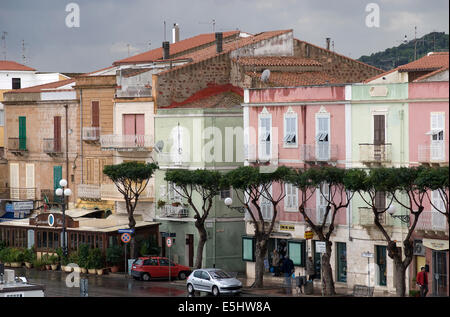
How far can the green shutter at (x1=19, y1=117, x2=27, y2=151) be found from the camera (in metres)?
73.0

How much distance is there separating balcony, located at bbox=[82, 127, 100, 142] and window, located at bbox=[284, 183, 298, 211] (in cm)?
1596

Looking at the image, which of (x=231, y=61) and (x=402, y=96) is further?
(x=231, y=61)

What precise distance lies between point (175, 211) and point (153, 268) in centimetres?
549

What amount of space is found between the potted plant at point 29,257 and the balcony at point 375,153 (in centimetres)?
2077

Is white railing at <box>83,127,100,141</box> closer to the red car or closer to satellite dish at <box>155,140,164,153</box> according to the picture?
satellite dish at <box>155,140,164,153</box>

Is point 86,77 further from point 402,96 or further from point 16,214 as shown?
point 402,96

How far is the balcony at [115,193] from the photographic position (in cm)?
6369

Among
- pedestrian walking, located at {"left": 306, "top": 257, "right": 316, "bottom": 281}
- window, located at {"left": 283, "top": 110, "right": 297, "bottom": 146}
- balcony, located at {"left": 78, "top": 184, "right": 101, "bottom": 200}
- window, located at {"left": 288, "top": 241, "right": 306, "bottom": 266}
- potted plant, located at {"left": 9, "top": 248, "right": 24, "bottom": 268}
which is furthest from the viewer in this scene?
balcony, located at {"left": 78, "top": 184, "right": 101, "bottom": 200}

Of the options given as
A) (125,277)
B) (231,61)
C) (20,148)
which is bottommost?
(125,277)

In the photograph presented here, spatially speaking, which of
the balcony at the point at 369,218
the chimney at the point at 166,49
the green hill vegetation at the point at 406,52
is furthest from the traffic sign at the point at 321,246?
the green hill vegetation at the point at 406,52

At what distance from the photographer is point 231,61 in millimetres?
64188

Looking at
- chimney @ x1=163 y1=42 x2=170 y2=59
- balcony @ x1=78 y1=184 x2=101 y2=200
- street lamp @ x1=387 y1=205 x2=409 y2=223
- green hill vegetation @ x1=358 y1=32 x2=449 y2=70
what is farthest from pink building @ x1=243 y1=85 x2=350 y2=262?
green hill vegetation @ x1=358 y1=32 x2=449 y2=70
